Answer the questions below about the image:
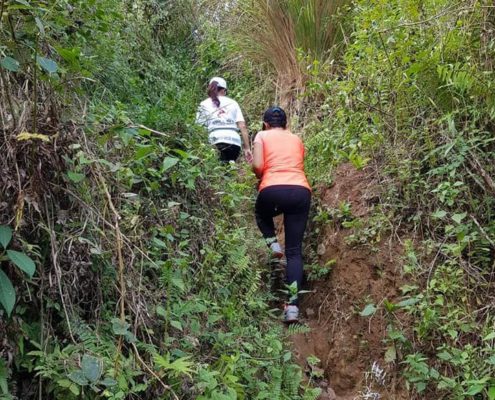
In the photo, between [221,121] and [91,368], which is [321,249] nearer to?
[221,121]

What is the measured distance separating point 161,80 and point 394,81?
2651mm

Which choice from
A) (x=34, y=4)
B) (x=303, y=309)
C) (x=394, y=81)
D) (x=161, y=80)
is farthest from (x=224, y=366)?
(x=161, y=80)

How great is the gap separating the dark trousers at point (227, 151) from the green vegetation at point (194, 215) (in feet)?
1.43

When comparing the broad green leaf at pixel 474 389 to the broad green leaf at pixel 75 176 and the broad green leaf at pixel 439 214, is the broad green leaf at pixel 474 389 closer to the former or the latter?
the broad green leaf at pixel 439 214

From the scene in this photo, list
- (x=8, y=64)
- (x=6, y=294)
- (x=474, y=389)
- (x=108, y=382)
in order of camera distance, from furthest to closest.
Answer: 1. (x=474, y=389)
2. (x=108, y=382)
3. (x=8, y=64)
4. (x=6, y=294)

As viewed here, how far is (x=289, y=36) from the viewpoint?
22.1 ft

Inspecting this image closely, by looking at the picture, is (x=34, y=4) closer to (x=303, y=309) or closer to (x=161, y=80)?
(x=303, y=309)

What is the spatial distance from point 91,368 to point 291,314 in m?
1.98

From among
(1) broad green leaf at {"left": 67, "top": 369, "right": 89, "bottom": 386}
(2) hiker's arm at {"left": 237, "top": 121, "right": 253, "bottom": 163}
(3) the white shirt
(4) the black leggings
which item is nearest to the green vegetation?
(1) broad green leaf at {"left": 67, "top": 369, "right": 89, "bottom": 386}

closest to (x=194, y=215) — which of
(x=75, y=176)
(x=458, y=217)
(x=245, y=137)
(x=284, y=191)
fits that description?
(x=284, y=191)

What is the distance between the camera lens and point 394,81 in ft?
14.4

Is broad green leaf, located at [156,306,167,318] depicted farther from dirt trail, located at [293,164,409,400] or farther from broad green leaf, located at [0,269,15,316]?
dirt trail, located at [293,164,409,400]

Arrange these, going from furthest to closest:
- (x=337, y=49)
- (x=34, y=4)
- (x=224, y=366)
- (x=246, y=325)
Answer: (x=337, y=49) → (x=246, y=325) → (x=224, y=366) → (x=34, y=4)

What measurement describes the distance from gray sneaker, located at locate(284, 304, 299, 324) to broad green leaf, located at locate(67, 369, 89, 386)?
6.55 ft
